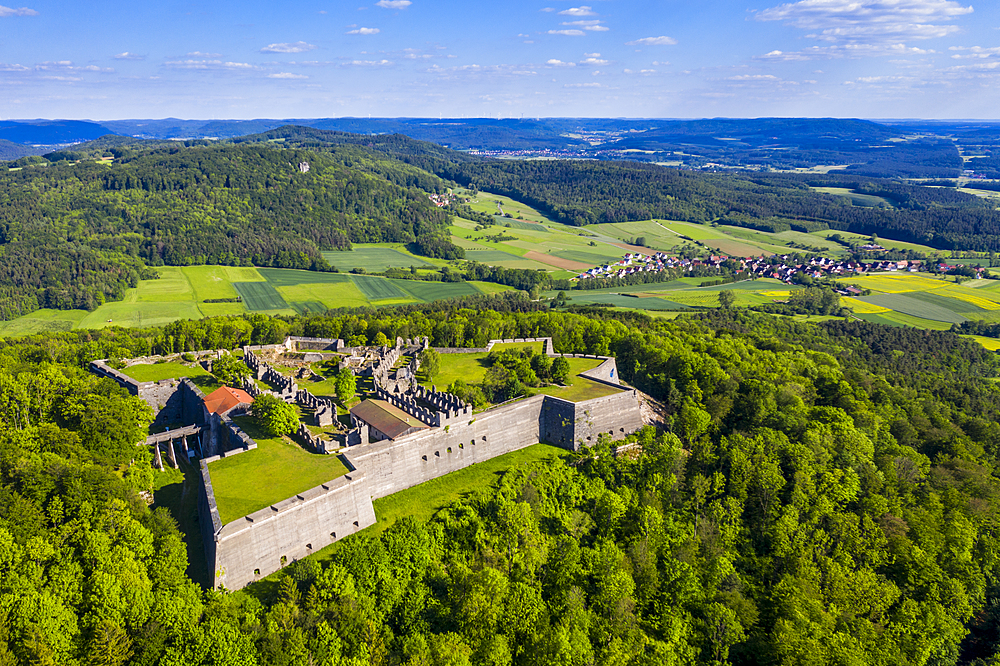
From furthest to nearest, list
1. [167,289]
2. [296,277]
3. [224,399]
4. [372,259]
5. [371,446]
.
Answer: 1. [372,259]
2. [296,277]
3. [167,289]
4. [224,399]
5. [371,446]

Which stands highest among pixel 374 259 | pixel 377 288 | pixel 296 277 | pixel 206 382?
pixel 206 382

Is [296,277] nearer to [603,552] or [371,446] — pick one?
[371,446]

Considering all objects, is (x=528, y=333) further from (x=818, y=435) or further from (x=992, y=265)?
(x=992, y=265)

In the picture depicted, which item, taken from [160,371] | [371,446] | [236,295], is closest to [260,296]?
[236,295]

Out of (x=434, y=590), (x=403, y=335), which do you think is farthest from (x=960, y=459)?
(x=403, y=335)

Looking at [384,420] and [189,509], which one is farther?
[384,420]

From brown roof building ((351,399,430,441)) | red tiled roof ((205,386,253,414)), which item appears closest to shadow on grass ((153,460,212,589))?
red tiled roof ((205,386,253,414))

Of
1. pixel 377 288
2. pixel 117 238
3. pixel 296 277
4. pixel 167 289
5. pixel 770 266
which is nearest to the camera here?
pixel 167 289
